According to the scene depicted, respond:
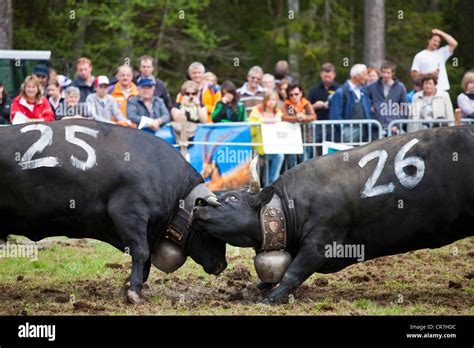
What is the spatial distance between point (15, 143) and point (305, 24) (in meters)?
18.0

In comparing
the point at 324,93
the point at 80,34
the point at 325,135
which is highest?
the point at 80,34

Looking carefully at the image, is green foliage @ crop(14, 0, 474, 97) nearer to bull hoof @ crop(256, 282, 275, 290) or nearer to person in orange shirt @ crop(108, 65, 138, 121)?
person in orange shirt @ crop(108, 65, 138, 121)

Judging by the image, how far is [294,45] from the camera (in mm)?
25391

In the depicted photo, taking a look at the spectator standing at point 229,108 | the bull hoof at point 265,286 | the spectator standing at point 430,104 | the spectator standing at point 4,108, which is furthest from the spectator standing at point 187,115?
the bull hoof at point 265,286

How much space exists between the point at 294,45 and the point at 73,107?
41.1 ft

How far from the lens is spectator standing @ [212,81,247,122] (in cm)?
1490

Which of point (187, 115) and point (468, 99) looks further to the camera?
point (468, 99)

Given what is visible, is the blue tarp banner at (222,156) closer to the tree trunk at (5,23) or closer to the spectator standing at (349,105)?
the spectator standing at (349,105)

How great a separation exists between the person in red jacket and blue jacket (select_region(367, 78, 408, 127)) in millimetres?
4976

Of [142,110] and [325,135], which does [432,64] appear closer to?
[325,135]

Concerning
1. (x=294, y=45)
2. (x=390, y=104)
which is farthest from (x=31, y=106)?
(x=294, y=45)

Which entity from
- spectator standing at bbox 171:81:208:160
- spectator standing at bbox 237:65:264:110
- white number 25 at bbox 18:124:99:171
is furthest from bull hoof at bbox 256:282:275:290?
spectator standing at bbox 237:65:264:110
